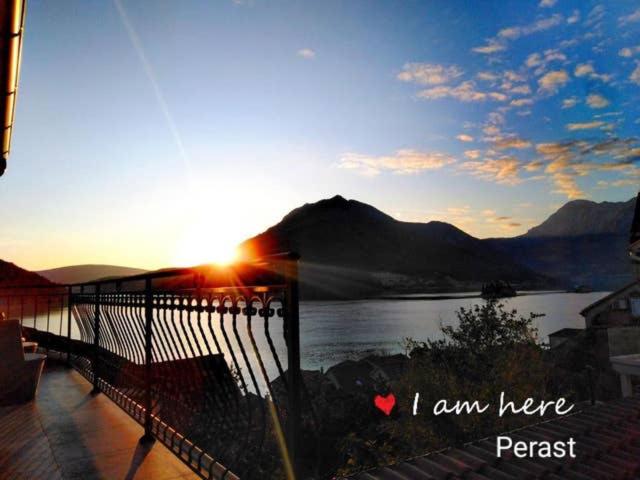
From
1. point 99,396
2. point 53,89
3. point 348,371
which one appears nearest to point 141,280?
point 99,396

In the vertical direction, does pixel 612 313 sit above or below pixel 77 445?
below

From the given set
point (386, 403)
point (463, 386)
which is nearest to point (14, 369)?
point (386, 403)

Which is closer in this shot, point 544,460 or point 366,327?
point 544,460

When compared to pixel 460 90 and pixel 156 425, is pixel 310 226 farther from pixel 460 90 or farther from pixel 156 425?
pixel 156 425

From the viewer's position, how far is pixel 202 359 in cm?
290

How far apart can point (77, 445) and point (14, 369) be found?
2020 millimetres

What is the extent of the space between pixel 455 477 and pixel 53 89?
351 inches

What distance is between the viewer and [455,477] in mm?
2689

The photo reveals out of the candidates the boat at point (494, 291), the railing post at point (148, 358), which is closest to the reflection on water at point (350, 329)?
the boat at point (494, 291)

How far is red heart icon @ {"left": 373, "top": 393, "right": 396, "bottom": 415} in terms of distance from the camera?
22.3 meters

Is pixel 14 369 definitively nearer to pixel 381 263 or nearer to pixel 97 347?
pixel 97 347

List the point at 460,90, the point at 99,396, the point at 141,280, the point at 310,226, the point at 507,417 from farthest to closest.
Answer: the point at 310,226 < the point at 507,417 < the point at 460,90 < the point at 99,396 < the point at 141,280

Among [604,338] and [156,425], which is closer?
[156,425]

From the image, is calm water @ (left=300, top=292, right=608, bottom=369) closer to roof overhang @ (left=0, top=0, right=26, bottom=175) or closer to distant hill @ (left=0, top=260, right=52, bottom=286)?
distant hill @ (left=0, top=260, right=52, bottom=286)
